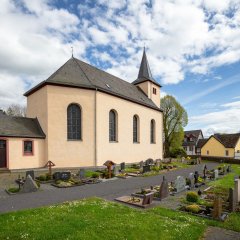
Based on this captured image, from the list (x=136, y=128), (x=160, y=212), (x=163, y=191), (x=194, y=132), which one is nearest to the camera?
(x=160, y=212)

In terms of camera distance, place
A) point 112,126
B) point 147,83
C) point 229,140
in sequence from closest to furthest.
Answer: point 112,126
point 147,83
point 229,140

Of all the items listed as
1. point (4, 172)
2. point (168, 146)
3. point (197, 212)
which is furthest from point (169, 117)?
point (197, 212)

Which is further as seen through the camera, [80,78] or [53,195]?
[80,78]

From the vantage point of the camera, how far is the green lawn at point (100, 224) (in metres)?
6.41

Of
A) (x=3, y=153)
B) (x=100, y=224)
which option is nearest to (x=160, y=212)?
(x=100, y=224)

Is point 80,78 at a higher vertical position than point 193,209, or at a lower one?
higher

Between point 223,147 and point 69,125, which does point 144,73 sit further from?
point 223,147

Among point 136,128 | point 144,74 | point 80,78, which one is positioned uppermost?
point 144,74

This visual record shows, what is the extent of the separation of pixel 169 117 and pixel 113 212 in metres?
39.4

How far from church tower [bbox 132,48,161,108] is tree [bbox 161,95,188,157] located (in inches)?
312

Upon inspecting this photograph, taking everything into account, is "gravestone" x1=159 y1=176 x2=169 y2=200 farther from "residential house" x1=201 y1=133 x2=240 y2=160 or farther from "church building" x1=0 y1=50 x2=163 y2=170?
"residential house" x1=201 y1=133 x2=240 y2=160

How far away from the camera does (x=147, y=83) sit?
36.8 meters

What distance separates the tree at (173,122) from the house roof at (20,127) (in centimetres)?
2947

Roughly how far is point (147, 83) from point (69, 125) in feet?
59.4
